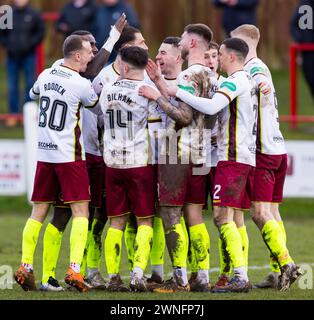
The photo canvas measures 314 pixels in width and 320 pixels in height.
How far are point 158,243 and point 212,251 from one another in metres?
2.92

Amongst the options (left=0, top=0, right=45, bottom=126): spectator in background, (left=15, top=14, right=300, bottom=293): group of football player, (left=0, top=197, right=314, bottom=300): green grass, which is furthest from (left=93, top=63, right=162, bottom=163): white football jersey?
(left=0, top=0, right=45, bottom=126): spectator in background

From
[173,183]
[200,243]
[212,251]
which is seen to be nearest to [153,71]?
[173,183]

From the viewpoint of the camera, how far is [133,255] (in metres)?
11.6

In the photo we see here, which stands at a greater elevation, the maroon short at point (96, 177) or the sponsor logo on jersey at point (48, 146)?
the sponsor logo on jersey at point (48, 146)

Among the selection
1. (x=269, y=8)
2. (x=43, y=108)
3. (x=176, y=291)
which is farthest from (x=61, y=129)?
(x=269, y=8)

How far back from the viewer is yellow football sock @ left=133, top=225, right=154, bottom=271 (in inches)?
435

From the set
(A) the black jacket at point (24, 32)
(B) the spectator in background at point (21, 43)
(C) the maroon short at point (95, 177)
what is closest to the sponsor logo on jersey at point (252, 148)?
(C) the maroon short at point (95, 177)

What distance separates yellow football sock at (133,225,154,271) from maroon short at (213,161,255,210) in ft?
2.27

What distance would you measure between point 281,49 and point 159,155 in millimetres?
17689

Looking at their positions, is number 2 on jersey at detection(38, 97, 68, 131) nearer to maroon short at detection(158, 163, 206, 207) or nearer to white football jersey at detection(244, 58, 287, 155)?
maroon short at detection(158, 163, 206, 207)

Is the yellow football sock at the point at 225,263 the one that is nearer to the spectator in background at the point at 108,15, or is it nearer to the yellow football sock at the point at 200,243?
the yellow football sock at the point at 200,243

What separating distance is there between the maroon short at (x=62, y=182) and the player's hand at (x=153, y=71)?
1.03m

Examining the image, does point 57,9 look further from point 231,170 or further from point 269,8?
point 231,170

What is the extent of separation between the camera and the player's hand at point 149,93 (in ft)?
35.9
